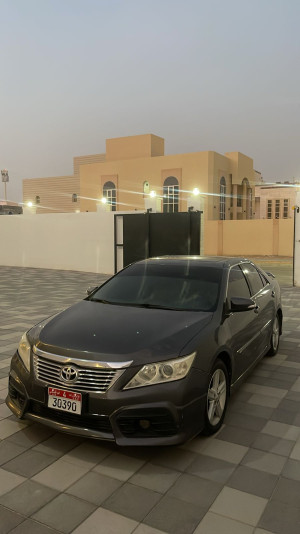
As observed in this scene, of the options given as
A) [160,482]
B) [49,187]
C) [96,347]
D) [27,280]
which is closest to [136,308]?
[96,347]

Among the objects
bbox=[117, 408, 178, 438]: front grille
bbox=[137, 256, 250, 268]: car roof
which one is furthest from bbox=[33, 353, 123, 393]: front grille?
bbox=[137, 256, 250, 268]: car roof

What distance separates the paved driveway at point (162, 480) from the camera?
8.37ft

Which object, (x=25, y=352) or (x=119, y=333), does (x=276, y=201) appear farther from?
(x=25, y=352)

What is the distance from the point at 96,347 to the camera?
10.8ft

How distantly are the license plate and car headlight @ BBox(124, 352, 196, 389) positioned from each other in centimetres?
39

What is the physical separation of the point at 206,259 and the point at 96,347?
222cm

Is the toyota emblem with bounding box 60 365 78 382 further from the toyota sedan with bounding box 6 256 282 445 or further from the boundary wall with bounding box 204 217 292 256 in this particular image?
the boundary wall with bounding box 204 217 292 256

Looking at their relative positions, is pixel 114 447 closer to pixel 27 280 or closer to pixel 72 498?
pixel 72 498

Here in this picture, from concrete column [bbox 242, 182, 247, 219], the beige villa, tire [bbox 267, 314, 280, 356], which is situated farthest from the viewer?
concrete column [bbox 242, 182, 247, 219]

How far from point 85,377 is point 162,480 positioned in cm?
89

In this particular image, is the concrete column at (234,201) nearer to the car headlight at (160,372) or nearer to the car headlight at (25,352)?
the car headlight at (25,352)

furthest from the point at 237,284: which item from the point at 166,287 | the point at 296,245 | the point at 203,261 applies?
the point at 296,245

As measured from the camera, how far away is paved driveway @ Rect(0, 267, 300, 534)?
2551mm

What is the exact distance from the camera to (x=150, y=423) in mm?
3082
